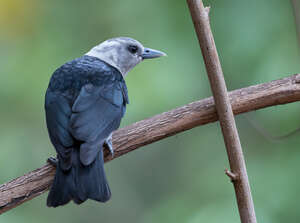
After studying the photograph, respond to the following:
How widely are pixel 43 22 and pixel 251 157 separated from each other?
2.34 m

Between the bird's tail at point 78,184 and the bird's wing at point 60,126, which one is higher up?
the bird's wing at point 60,126

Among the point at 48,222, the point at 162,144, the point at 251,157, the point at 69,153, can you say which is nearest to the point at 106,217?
the point at 48,222

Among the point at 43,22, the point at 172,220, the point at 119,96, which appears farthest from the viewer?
the point at 43,22

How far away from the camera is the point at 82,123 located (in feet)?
10.3

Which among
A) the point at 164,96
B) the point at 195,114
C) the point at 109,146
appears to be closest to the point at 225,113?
the point at 195,114

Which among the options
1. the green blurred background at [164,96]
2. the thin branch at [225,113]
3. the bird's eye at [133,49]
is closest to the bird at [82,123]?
the bird's eye at [133,49]

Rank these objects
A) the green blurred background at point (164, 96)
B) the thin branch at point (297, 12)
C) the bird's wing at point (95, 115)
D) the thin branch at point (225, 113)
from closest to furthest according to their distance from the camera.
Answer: the thin branch at point (225, 113) → the bird's wing at point (95, 115) → the thin branch at point (297, 12) → the green blurred background at point (164, 96)

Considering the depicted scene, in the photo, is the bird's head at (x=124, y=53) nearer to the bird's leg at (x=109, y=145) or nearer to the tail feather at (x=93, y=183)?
the bird's leg at (x=109, y=145)

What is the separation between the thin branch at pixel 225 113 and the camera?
9.12ft

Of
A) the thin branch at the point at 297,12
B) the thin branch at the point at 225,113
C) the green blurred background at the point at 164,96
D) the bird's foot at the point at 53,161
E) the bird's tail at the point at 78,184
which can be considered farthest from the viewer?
the green blurred background at the point at 164,96

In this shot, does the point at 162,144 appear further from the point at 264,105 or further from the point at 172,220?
the point at 264,105

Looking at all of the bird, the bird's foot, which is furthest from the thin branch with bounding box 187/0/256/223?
the bird's foot

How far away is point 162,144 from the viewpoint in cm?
548

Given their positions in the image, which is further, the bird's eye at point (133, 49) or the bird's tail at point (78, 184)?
the bird's eye at point (133, 49)
